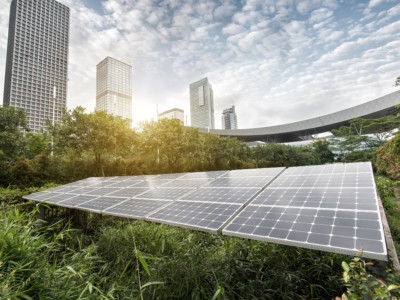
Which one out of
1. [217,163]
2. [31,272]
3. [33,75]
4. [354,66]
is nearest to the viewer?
[31,272]

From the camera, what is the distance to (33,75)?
54.6m

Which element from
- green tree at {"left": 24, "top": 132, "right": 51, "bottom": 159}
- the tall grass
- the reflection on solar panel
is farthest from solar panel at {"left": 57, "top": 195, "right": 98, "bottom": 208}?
green tree at {"left": 24, "top": 132, "right": 51, "bottom": 159}

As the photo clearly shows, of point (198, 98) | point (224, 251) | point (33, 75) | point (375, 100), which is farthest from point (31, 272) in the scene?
point (198, 98)

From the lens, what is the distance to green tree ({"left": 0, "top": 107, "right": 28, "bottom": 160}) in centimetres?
1399

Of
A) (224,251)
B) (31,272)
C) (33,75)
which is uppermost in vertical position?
(33,75)

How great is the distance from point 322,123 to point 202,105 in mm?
71348

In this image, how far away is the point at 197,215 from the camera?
3.62 meters

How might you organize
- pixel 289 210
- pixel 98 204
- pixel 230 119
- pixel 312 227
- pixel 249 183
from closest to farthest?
1. pixel 312 227
2. pixel 289 210
3. pixel 98 204
4. pixel 249 183
5. pixel 230 119

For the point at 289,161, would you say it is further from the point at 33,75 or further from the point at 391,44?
the point at 33,75

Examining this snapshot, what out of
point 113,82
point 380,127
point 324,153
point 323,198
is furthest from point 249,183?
point 113,82

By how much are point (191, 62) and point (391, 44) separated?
19.0m

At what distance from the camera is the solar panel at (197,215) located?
3.16 meters

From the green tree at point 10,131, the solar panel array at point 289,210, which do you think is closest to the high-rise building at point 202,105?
the green tree at point 10,131

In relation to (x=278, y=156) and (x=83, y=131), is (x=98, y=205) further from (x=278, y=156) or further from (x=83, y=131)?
(x=278, y=156)
